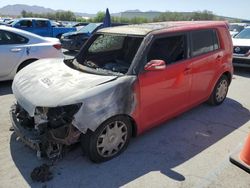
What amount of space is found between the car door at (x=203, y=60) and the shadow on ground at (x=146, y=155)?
55 cm

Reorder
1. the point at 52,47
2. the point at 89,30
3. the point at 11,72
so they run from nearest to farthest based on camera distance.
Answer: the point at 11,72 → the point at 52,47 → the point at 89,30

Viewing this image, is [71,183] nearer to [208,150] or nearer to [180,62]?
[208,150]

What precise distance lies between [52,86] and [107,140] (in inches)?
38.5

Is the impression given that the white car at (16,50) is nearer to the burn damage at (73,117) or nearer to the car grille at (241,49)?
the burn damage at (73,117)

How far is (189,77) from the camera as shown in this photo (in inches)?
180

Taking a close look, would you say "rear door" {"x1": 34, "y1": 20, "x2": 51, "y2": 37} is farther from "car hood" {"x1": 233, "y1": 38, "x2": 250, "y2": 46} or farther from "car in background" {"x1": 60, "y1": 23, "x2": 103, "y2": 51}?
"car hood" {"x1": 233, "y1": 38, "x2": 250, "y2": 46}

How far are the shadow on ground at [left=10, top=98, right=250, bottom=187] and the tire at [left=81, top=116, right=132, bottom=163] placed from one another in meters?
0.11

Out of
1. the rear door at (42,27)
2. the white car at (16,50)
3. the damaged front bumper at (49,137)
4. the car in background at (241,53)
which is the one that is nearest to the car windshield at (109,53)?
the damaged front bumper at (49,137)

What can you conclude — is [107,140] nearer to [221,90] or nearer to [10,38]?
[221,90]

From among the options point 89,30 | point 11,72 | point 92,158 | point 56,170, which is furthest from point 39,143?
point 89,30

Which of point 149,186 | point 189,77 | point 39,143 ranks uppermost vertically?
point 189,77

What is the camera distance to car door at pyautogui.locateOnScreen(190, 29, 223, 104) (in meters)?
4.71

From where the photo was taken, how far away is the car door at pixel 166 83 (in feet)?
12.8

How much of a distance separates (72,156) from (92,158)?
1.25 feet
